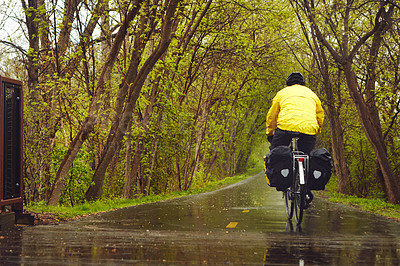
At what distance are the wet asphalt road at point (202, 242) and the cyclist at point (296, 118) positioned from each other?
51.3 inches

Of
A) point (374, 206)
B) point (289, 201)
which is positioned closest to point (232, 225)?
point (289, 201)

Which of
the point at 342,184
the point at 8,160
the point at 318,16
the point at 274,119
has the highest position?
the point at 318,16

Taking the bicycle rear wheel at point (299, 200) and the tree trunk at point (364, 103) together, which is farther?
the tree trunk at point (364, 103)

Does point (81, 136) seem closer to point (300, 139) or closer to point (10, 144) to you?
point (10, 144)

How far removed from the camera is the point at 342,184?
24406mm

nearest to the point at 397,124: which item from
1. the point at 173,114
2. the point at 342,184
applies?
the point at 342,184

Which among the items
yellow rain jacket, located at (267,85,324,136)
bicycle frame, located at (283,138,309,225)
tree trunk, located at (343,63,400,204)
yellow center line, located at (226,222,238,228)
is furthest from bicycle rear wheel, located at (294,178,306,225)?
tree trunk, located at (343,63,400,204)

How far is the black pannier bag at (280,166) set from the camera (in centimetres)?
852

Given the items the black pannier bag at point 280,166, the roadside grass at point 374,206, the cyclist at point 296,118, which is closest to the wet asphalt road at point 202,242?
the black pannier bag at point 280,166

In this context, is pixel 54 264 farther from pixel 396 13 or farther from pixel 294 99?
pixel 396 13

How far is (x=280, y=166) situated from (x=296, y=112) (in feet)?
3.17

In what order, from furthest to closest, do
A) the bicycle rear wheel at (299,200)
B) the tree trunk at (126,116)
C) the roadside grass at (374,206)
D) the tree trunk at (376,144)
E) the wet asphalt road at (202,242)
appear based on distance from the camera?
the tree trunk at (376,144) → the tree trunk at (126,116) → the roadside grass at (374,206) → the bicycle rear wheel at (299,200) → the wet asphalt road at (202,242)

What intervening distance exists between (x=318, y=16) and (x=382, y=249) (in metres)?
15.3

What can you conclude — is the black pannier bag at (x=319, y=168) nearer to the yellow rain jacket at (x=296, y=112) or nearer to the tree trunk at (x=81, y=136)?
the yellow rain jacket at (x=296, y=112)
